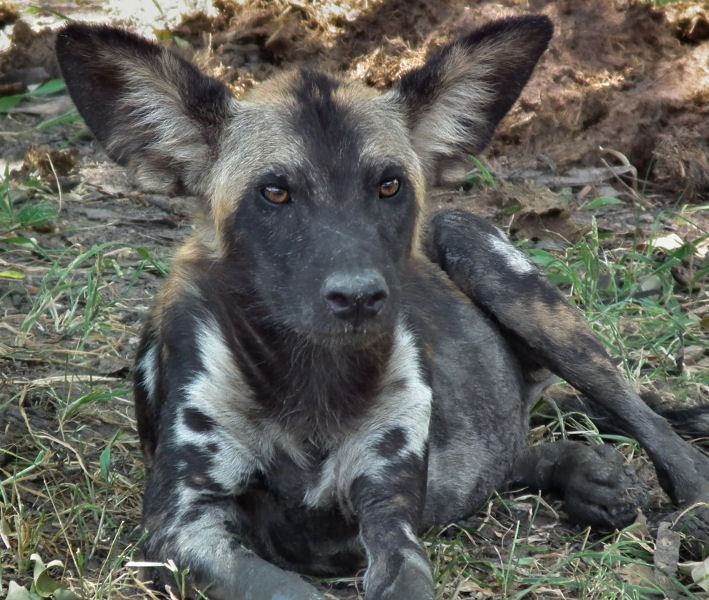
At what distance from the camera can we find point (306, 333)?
338 cm

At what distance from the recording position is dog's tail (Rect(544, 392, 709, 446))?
440cm

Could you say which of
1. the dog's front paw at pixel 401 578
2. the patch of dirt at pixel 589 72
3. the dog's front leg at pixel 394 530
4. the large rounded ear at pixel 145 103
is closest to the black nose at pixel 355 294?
the dog's front leg at pixel 394 530

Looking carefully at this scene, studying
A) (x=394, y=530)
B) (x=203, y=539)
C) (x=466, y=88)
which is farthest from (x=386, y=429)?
(x=466, y=88)

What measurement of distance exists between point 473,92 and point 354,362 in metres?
1.10

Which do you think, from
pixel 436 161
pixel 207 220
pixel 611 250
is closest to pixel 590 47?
pixel 611 250

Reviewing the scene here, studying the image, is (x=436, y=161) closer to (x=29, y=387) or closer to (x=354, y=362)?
(x=354, y=362)

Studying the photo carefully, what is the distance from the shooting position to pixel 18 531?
135 inches

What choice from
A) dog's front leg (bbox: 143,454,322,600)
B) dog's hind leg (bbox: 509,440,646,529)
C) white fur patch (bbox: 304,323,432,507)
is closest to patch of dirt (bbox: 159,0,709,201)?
dog's hind leg (bbox: 509,440,646,529)

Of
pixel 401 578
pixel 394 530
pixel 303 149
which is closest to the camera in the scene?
pixel 401 578

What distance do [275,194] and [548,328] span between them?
4.62 feet

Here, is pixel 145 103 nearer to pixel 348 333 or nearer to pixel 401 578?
pixel 348 333

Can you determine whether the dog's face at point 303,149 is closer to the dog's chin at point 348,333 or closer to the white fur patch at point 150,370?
the dog's chin at point 348,333

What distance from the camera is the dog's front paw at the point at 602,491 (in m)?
3.83

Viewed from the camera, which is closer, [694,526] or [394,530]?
[394,530]
